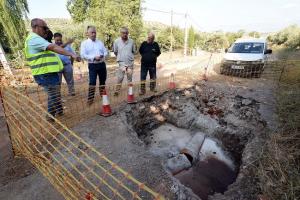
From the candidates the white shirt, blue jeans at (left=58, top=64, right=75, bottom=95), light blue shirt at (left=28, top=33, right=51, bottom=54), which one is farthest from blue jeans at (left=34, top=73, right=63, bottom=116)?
blue jeans at (left=58, top=64, right=75, bottom=95)

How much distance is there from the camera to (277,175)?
3338 mm

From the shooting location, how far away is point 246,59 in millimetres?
9164

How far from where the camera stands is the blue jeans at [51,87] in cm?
423

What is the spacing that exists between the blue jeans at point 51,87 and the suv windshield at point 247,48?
8572 millimetres

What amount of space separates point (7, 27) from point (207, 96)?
428 inches

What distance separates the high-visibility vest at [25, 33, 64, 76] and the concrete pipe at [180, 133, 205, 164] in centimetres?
318

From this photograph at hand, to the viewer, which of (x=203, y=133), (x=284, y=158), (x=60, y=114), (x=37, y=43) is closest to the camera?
(x=284, y=158)

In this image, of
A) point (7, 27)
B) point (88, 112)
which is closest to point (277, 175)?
point (88, 112)

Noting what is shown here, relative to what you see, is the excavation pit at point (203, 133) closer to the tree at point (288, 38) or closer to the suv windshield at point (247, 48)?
the suv windshield at point (247, 48)

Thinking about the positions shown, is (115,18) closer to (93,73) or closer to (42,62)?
(93,73)

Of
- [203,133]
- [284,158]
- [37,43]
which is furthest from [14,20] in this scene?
[284,158]

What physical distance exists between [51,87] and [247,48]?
9008 millimetres

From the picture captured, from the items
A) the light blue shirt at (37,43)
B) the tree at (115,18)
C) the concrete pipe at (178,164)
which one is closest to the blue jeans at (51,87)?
the light blue shirt at (37,43)

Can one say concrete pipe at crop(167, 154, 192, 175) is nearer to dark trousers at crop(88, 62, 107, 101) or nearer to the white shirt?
dark trousers at crop(88, 62, 107, 101)
